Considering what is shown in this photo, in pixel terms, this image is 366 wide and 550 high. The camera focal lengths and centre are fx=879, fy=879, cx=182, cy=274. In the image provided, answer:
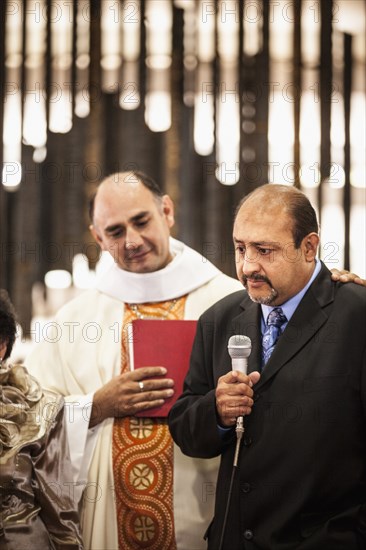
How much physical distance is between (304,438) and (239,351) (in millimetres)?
357

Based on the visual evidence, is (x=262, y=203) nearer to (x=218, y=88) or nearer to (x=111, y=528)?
(x=111, y=528)

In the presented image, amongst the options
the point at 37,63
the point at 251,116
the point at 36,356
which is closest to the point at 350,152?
the point at 251,116

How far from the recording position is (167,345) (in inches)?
140

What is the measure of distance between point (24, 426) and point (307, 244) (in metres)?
1.20

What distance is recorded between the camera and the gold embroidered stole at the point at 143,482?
3.54m

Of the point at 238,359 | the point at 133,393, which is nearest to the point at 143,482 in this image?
the point at 133,393

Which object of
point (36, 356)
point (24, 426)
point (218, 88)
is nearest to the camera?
point (24, 426)

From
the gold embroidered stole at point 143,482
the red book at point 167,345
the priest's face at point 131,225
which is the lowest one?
the gold embroidered stole at point 143,482

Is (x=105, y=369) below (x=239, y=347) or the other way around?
below

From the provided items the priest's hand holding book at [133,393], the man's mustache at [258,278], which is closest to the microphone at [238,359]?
the man's mustache at [258,278]

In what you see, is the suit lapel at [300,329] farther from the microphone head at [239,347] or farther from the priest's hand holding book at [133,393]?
the priest's hand holding book at [133,393]

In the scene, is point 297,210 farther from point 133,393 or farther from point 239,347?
point 133,393

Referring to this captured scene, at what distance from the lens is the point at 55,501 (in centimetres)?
314

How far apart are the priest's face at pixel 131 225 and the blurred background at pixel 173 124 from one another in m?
2.04
